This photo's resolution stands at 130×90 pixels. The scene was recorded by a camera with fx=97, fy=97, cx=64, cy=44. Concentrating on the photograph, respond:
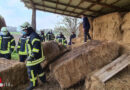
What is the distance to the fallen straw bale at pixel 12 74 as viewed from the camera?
2972 mm

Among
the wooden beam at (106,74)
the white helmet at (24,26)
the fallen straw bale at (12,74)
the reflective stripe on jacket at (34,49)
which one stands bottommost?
the fallen straw bale at (12,74)

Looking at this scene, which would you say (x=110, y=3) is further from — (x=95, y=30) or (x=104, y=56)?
(x=104, y=56)

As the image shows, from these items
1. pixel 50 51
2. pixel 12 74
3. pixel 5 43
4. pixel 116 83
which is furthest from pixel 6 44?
pixel 116 83

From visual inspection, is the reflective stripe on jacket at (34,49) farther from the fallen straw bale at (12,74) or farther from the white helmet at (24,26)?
the fallen straw bale at (12,74)

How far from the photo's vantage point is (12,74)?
3.21 m

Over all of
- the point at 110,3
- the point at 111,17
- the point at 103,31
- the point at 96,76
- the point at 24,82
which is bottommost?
the point at 24,82

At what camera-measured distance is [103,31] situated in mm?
6582

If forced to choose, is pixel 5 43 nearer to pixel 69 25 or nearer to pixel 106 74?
pixel 106 74

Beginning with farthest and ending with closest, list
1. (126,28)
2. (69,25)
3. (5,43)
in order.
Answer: (69,25), (126,28), (5,43)

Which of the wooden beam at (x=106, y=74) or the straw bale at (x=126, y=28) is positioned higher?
the straw bale at (x=126, y=28)

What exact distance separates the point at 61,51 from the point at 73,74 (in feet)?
5.69

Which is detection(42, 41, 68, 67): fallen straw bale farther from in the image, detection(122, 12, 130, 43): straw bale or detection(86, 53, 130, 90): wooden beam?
detection(122, 12, 130, 43): straw bale

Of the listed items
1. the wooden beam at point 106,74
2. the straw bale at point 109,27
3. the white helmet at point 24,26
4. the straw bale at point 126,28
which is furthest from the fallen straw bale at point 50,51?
the straw bale at point 126,28

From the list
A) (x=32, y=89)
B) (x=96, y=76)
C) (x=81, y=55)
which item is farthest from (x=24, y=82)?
(x=96, y=76)
